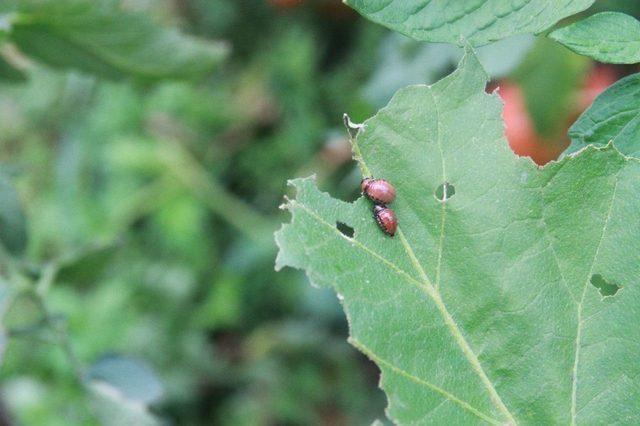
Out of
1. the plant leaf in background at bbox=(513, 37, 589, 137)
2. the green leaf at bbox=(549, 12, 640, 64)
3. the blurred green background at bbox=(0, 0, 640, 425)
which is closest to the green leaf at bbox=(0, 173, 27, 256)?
the green leaf at bbox=(549, 12, 640, 64)

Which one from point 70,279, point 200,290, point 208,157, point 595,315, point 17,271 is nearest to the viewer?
point 595,315

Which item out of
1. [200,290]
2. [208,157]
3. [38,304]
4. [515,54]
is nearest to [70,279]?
[38,304]

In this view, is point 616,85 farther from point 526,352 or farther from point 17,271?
point 17,271

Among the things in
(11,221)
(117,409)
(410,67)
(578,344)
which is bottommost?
(578,344)

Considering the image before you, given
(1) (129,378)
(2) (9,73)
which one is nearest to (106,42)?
(2) (9,73)

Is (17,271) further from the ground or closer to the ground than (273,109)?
closer to the ground

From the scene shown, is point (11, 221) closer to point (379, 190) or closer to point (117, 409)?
point (117, 409)
